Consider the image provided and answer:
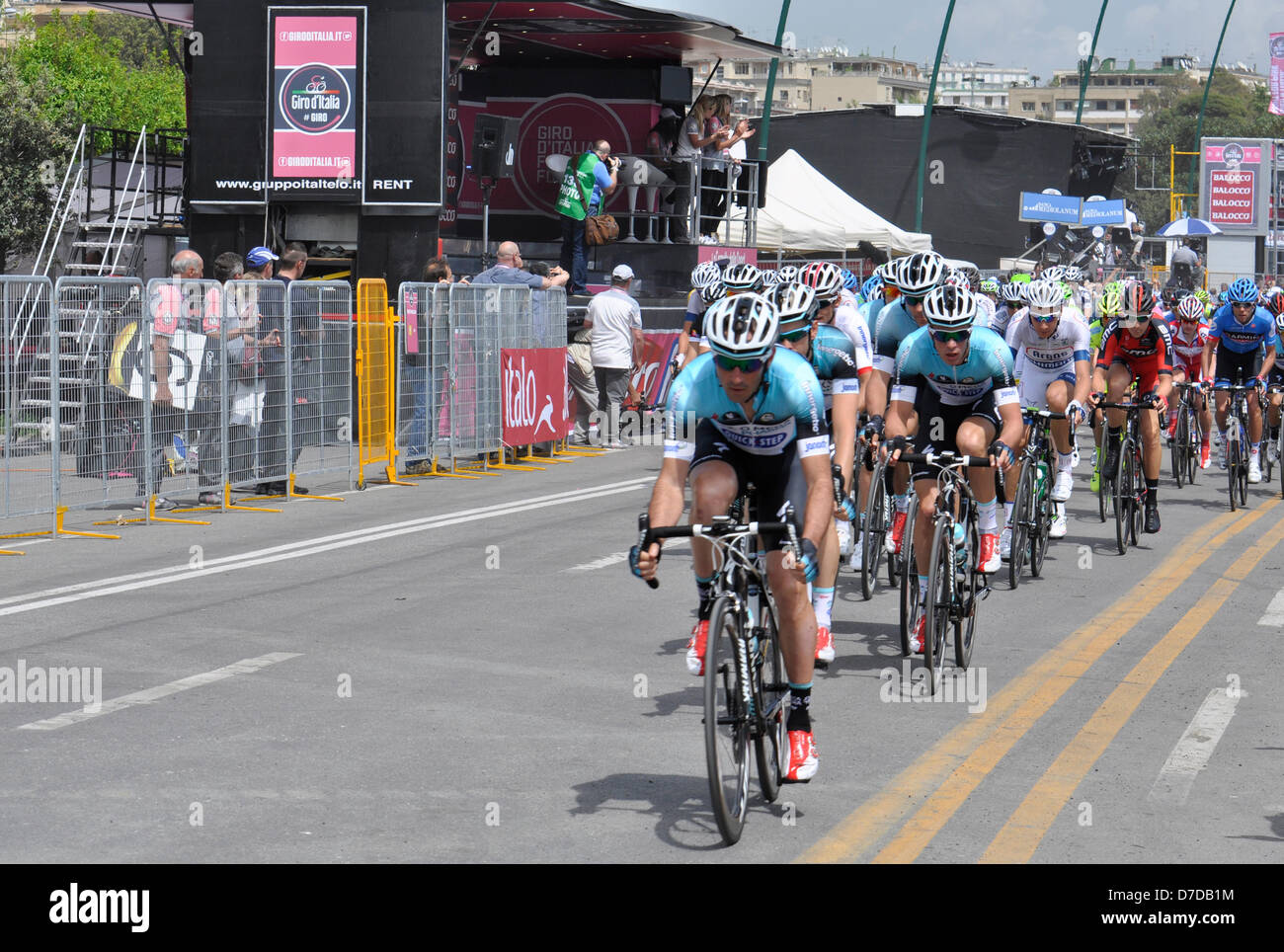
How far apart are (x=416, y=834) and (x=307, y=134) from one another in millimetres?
18335

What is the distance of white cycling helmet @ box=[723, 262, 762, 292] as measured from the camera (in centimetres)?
1080

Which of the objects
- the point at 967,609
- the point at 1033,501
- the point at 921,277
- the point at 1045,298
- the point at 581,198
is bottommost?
the point at 967,609

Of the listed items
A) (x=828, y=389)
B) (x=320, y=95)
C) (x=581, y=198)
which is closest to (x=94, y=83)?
(x=581, y=198)

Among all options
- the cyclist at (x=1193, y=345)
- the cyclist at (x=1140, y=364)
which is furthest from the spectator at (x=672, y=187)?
the cyclist at (x=1140, y=364)

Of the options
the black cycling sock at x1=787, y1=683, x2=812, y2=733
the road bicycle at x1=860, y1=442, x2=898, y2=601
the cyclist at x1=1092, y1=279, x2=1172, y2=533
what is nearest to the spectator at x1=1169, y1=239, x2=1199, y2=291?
the cyclist at x1=1092, y1=279, x2=1172, y2=533

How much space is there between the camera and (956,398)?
9.29 m

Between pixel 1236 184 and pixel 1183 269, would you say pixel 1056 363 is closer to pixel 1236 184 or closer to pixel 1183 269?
pixel 1183 269

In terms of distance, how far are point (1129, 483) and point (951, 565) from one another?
17.9ft

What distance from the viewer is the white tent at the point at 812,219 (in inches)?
1361

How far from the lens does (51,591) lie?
10.6 m

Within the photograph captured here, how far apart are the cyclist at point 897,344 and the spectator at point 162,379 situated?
18.7 ft

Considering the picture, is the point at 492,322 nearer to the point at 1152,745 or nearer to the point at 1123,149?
the point at 1152,745

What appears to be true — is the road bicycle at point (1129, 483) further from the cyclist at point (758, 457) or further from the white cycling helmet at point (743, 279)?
the cyclist at point (758, 457)
